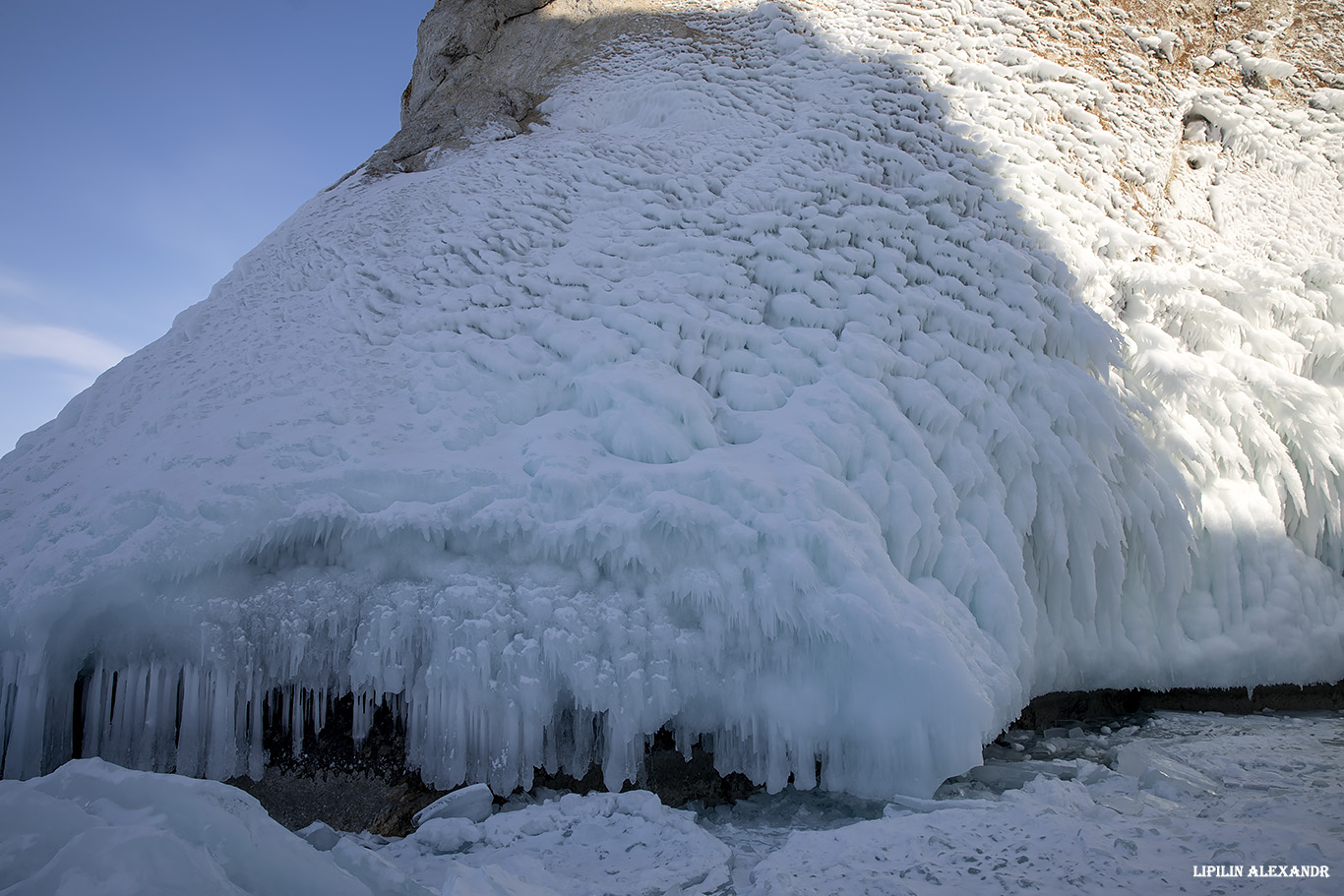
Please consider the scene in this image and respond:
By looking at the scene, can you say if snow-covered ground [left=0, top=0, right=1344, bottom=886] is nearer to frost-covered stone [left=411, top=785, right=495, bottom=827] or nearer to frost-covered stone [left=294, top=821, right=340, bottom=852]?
frost-covered stone [left=411, top=785, right=495, bottom=827]

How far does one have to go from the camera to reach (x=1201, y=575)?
4.12 m

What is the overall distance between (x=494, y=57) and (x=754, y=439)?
4.40 meters

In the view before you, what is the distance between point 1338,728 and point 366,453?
15.8ft

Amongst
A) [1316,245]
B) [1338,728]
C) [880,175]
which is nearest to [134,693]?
[880,175]

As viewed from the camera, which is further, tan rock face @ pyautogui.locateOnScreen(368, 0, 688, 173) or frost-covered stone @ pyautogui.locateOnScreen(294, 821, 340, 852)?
tan rock face @ pyautogui.locateOnScreen(368, 0, 688, 173)

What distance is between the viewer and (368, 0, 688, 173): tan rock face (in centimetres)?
502

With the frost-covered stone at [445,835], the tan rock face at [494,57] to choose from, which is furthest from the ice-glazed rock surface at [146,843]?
the tan rock face at [494,57]

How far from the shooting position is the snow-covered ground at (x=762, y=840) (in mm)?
1407

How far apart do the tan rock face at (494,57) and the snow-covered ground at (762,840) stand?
4.14m

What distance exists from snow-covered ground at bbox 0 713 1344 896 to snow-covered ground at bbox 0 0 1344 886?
8 cm

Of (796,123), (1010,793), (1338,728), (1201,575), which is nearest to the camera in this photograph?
(1010,793)

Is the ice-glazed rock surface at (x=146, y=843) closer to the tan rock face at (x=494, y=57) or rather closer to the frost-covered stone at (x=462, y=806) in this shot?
the frost-covered stone at (x=462, y=806)

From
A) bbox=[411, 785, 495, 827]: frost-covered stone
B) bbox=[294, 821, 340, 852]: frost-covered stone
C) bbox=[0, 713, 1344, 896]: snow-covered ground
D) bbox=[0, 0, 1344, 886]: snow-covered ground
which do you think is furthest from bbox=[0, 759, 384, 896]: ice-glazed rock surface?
bbox=[0, 0, 1344, 886]: snow-covered ground

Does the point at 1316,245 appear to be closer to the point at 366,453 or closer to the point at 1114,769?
the point at 1114,769
